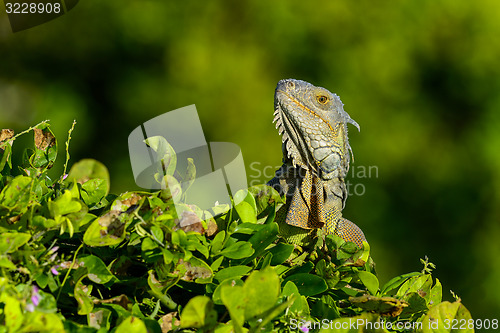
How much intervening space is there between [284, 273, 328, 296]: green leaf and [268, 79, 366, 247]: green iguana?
2.86ft

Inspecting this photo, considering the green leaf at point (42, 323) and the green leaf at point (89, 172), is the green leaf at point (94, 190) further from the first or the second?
the green leaf at point (42, 323)

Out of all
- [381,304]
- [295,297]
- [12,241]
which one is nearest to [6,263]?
[12,241]

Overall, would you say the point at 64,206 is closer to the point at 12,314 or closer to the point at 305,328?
the point at 12,314

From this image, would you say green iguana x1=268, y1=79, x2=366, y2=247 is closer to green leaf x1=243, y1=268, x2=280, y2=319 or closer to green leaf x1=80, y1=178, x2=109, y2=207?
green leaf x1=80, y1=178, x2=109, y2=207

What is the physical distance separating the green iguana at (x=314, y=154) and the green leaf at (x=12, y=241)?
126 centimetres

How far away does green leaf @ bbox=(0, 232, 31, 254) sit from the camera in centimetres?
85

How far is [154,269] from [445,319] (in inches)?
20.9

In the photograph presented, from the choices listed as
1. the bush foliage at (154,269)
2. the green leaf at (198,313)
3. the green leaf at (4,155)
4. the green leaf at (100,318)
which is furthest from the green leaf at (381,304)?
the green leaf at (4,155)

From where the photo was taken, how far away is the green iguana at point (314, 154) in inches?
82.1

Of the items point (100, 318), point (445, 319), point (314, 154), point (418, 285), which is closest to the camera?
point (100, 318)

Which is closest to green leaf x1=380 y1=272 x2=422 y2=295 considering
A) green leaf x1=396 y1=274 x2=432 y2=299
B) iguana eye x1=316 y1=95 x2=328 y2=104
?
green leaf x1=396 y1=274 x2=432 y2=299

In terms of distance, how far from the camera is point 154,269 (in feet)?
3.07

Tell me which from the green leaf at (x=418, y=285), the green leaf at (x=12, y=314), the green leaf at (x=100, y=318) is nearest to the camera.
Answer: the green leaf at (x=12, y=314)

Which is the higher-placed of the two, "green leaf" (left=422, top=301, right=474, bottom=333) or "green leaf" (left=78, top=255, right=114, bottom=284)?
"green leaf" (left=78, top=255, right=114, bottom=284)
